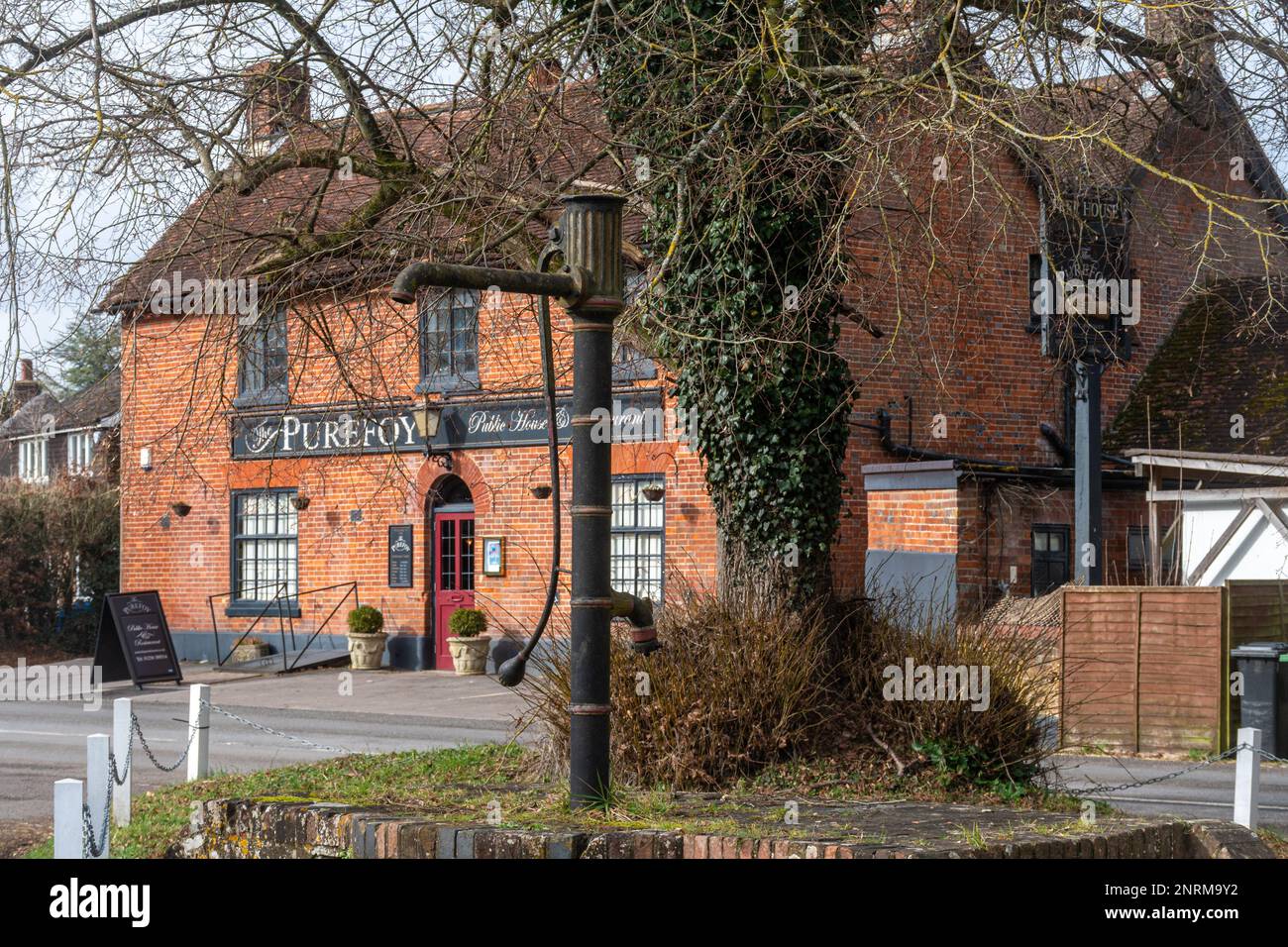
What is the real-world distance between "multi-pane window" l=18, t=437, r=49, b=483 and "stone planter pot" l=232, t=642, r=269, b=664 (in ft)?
73.1

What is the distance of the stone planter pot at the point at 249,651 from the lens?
2527cm

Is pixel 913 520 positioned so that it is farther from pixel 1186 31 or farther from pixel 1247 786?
pixel 1247 786

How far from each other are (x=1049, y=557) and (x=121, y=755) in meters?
13.1

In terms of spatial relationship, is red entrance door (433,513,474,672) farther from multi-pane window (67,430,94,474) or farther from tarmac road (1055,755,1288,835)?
multi-pane window (67,430,94,474)

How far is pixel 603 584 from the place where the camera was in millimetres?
6852

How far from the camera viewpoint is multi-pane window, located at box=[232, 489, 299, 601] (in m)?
25.6

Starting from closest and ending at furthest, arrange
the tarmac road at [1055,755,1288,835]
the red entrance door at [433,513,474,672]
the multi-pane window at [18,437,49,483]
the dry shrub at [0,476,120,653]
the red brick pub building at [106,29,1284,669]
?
1. the tarmac road at [1055,755,1288,835]
2. the red brick pub building at [106,29,1284,669]
3. the red entrance door at [433,513,474,672]
4. the dry shrub at [0,476,120,653]
5. the multi-pane window at [18,437,49,483]

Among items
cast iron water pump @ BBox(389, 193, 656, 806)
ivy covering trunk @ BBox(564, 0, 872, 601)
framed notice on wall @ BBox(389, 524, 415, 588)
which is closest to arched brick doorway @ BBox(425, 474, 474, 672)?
framed notice on wall @ BBox(389, 524, 415, 588)

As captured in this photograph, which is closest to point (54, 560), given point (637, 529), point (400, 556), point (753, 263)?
point (400, 556)

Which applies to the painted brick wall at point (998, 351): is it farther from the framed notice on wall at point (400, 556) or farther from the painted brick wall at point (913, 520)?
the framed notice on wall at point (400, 556)

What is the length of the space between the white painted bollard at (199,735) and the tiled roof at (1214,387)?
12466 millimetres

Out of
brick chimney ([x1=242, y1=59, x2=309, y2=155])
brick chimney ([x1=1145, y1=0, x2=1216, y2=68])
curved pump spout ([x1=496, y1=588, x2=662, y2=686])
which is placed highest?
brick chimney ([x1=1145, y1=0, x2=1216, y2=68])
